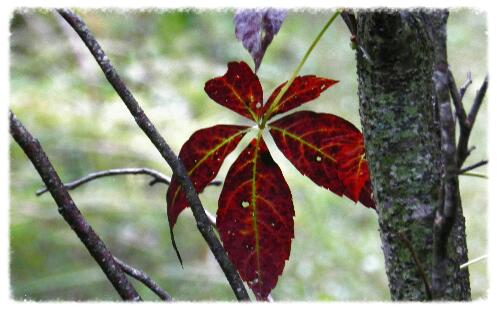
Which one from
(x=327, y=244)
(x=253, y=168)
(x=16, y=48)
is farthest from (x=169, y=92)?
(x=253, y=168)

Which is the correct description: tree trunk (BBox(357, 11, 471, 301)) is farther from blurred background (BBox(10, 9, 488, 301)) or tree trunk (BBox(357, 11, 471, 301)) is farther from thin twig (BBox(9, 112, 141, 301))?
blurred background (BBox(10, 9, 488, 301))

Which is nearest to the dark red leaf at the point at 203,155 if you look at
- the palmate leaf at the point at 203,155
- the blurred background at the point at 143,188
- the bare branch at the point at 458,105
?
the palmate leaf at the point at 203,155

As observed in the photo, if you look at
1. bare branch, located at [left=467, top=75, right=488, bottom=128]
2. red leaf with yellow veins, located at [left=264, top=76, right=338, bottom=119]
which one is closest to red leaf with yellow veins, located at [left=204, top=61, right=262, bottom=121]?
red leaf with yellow veins, located at [left=264, top=76, right=338, bottom=119]

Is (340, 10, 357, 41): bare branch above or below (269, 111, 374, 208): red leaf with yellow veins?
above

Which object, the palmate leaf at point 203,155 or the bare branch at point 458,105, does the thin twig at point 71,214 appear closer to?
the palmate leaf at point 203,155

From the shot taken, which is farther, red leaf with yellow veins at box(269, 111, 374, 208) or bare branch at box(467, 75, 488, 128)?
red leaf with yellow veins at box(269, 111, 374, 208)

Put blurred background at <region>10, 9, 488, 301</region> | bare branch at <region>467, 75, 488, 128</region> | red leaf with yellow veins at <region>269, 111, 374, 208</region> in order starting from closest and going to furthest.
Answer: bare branch at <region>467, 75, 488, 128</region> → red leaf with yellow veins at <region>269, 111, 374, 208</region> → blurred background at <region>10, 9, 488, 301</region>

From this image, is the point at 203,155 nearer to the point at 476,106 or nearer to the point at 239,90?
the point at 239,90
